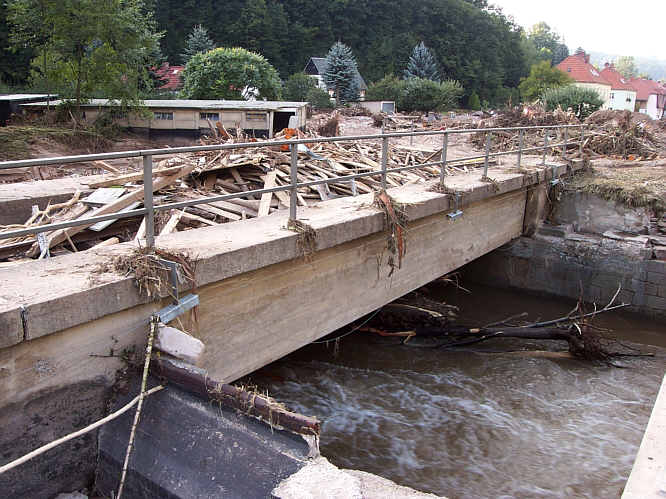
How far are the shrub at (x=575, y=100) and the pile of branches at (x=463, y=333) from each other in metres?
19.5

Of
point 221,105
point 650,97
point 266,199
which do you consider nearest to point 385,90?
point 221,105

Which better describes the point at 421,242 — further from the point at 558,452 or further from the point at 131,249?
the point at 131,249

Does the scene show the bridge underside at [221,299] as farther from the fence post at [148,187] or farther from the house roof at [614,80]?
the house roof at [614,80]

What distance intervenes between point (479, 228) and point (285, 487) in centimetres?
765

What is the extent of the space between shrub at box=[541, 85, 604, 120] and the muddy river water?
19206 mm

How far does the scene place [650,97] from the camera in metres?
102

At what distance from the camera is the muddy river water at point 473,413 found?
636 centimetres

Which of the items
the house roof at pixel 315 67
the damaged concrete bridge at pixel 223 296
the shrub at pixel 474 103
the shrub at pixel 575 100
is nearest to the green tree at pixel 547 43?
the shrub at pixel 474 103

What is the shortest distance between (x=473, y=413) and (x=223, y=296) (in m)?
4.13

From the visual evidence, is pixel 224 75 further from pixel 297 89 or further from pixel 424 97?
pixel 297 89

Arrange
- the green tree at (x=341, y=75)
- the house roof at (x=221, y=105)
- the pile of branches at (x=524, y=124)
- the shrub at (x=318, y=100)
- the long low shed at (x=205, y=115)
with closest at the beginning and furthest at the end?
the pile of branches at (x=524, y=124) → the long low shed at (x=205, y=115) → the house roof at (x=221, y=105) → the shrub at (x=318, y=100) → the green tree at (x=341, y=75)

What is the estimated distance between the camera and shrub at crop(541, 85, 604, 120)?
2689 cm

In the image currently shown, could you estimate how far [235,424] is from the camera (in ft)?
12.3

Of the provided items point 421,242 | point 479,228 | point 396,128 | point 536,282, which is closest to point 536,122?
point 396,128
